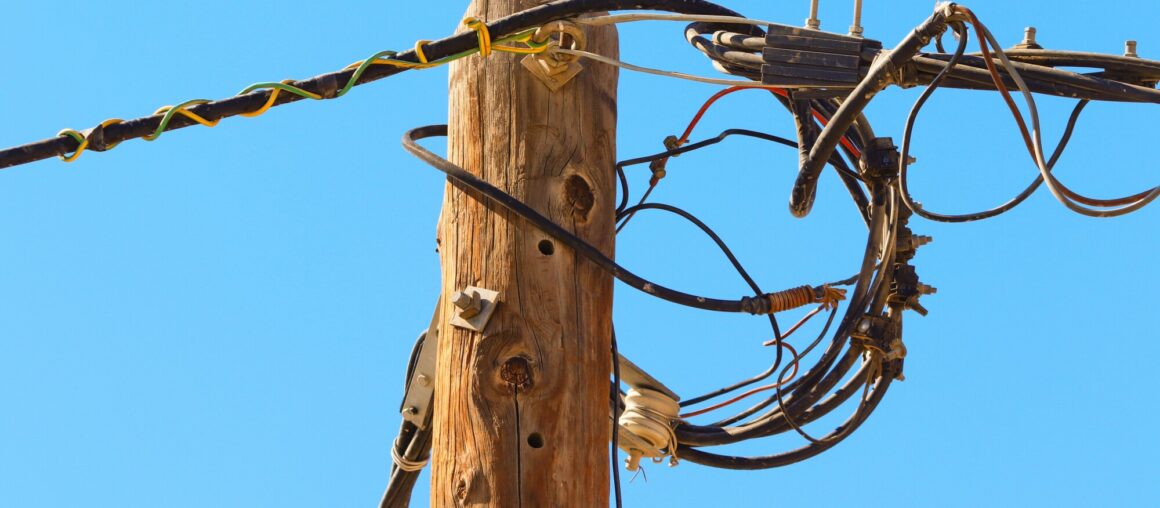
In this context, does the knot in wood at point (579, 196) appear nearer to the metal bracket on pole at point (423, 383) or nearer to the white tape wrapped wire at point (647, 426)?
the metal bracket on pole at point (423, 383)

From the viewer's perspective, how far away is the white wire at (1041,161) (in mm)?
4398

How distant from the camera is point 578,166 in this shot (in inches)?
208

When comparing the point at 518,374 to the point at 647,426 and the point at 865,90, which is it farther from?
the point at 865,90

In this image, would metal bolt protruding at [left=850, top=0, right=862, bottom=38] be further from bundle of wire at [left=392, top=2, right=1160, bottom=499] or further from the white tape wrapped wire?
the white tape wrapped wire

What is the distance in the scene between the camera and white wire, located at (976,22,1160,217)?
14.4 ft

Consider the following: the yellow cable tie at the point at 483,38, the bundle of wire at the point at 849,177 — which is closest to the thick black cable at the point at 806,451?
the bundle of wire at the point at 849,177

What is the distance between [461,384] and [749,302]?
0.92m

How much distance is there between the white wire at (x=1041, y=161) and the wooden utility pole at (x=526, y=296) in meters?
1.34

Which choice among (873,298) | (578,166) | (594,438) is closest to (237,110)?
(578,166)

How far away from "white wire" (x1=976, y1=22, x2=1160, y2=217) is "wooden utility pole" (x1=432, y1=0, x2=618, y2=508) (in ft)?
4.41

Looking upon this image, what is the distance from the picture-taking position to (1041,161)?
4.37 metres

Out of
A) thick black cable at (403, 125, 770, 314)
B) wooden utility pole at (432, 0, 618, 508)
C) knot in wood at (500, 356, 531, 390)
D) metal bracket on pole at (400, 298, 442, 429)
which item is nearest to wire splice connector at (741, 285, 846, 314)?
thick black cable at (403, 125, 770, 314)

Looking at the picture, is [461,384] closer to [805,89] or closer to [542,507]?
[542,507]

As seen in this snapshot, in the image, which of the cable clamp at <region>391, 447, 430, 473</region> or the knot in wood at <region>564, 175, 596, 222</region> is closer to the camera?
the knot in wood at <region>564, 175, 596, 222</region>
